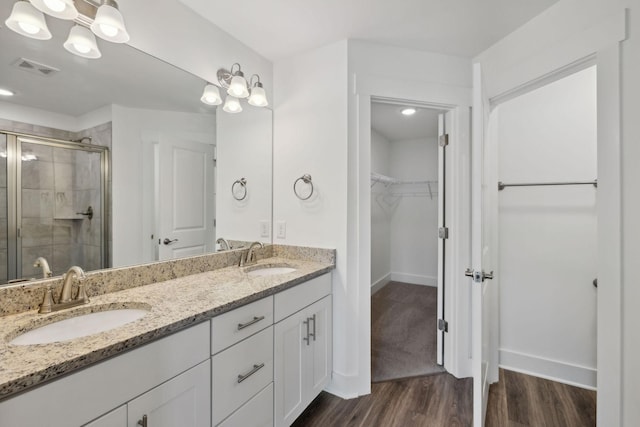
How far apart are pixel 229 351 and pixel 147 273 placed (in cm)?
62

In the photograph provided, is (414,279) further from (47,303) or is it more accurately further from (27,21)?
(27,21)

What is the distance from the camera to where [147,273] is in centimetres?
141

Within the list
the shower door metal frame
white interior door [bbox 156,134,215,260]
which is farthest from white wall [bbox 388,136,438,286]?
the shower door metal frame

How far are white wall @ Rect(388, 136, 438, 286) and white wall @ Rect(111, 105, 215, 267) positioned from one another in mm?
3554

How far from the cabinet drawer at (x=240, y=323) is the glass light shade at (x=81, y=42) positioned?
1277 millimetres

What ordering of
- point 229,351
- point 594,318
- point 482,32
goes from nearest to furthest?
point 229,351, point 482,32, point 594,318

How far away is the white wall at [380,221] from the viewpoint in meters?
3.86

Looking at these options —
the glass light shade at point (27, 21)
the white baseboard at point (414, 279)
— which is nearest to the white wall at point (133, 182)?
the glass light shade at point (27, 21)

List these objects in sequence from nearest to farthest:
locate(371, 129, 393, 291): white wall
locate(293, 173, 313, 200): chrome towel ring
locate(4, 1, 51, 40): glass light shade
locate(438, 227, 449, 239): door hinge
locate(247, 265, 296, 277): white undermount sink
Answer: locate(4, 1, 51, 40): glass light shade < locate(247, 265, 296, 277): white undermount sink < locate(293, 173, 313, 200): chrome towel ring < locate(438, 227, 449, 239): door hinge < locate(371, 129, 393, 291): white wall

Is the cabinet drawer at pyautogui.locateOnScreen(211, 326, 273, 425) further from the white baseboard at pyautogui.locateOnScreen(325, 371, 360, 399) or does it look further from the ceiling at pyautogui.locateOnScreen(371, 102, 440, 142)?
the ceiling at pyautogui.locateOnScreen(371, 102, 440, 142)

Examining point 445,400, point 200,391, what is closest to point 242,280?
point 200,391

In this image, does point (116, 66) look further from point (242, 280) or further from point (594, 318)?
point (594, 318)

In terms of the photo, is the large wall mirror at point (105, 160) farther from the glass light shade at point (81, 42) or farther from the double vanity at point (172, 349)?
the double vanity at point (172, 349)

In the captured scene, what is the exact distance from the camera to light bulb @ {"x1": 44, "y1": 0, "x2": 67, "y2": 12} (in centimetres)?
106
